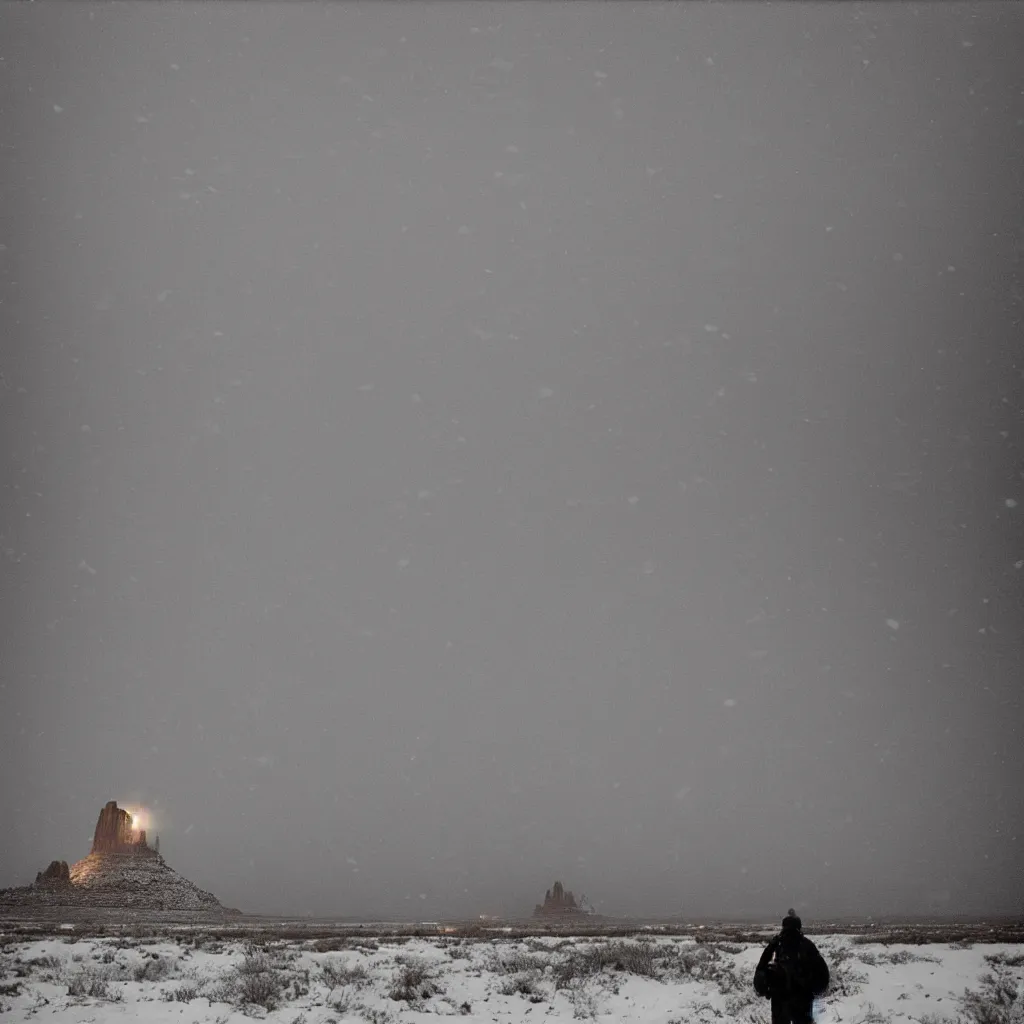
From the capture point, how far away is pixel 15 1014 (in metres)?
10.6

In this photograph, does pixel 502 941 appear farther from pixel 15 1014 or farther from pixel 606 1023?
pixel 15 1014

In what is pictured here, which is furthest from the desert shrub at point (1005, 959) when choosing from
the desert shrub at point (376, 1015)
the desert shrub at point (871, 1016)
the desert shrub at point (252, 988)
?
the desert shrub at point (252, 988)

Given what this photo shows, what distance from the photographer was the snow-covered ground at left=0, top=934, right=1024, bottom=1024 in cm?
1218

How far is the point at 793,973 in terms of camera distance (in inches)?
312

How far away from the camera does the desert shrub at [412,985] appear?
13508mm

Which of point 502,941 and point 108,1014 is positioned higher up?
point 108,1014

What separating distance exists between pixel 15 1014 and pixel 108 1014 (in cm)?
118

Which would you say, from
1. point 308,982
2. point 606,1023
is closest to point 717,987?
point 606,1023

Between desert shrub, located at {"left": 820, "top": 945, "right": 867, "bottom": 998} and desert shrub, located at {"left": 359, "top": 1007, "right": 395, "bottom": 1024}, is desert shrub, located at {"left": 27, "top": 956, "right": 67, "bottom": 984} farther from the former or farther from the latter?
desert shrub, located at {"left": 820, "top": 945, "right": 867, "bottom": 998}

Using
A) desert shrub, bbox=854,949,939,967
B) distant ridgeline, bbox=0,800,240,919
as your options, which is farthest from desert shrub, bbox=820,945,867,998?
distant ridgeline, bbox=0,800,240,919

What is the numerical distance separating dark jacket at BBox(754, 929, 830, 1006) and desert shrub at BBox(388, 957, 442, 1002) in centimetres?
730

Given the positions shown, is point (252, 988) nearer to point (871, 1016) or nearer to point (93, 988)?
point (93, 988)

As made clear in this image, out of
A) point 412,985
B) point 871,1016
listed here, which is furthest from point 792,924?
point 412,985

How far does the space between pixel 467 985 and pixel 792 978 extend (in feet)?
29.1
